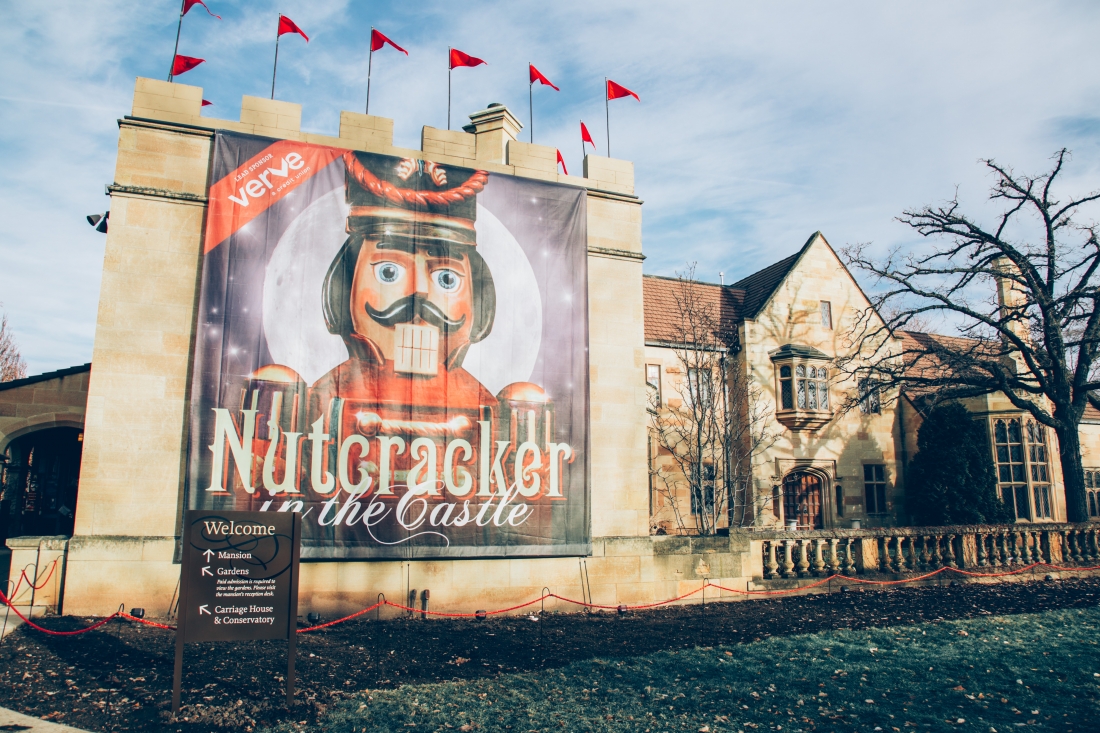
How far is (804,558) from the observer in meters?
15.1

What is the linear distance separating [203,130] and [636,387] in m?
9.59

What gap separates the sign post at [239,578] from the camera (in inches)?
280

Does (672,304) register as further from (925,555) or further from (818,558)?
(818,558)

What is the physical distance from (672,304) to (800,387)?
5.35 metres

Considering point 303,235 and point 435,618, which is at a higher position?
point 303,235

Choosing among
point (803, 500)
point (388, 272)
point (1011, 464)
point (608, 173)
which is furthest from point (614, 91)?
point (1011, 464)

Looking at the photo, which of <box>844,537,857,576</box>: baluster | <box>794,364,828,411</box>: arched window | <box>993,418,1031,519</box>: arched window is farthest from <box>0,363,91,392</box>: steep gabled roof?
<box>993,418,1031,519</box>: arched window

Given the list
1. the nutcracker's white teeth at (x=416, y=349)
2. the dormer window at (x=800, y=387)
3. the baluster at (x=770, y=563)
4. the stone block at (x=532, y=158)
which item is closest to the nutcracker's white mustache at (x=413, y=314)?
the nutcracker's white teeth at (x=416, y=349)

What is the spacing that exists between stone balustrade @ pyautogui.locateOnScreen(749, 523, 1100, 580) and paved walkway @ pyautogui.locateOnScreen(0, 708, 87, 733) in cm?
1200

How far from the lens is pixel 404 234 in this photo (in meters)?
13.2

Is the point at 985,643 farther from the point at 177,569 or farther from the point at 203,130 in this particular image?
the point at 203,130

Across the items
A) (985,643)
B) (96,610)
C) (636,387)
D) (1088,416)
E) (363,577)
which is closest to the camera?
(985,643)

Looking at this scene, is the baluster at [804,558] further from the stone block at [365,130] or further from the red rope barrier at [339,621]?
the stone block at [365,130]

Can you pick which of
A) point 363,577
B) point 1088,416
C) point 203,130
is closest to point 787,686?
point 363,577
